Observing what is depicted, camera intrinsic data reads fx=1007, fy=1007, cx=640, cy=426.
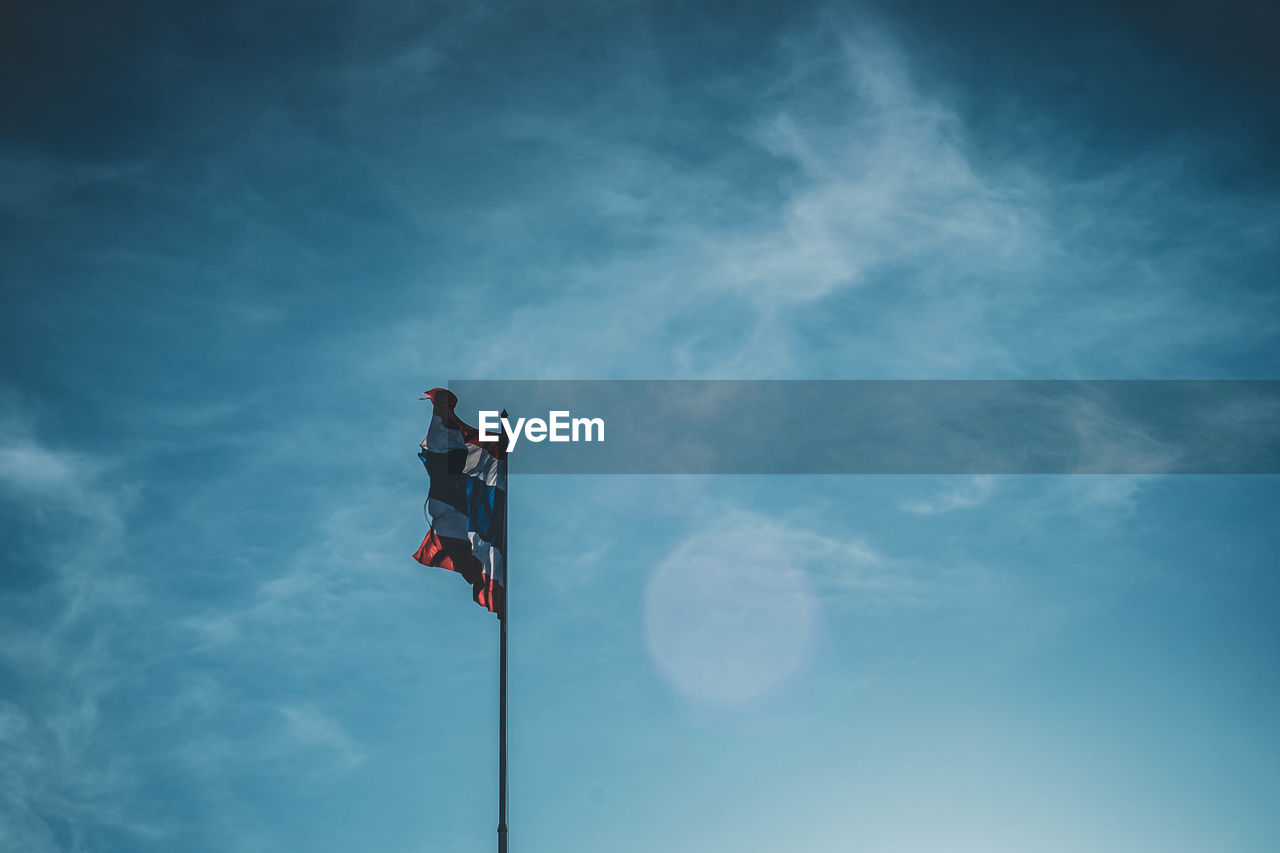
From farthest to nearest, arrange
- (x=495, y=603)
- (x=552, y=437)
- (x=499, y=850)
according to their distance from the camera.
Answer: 1. (x=552, y=437)
2. (x=495, y=603)
3. (x=499, y=850)

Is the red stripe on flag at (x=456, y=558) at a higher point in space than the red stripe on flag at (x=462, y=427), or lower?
lower

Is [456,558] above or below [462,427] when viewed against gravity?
below

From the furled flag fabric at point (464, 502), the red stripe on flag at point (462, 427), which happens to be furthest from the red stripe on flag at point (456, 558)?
the red stripe on flag at point (462, 427)

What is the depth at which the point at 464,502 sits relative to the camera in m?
18.3

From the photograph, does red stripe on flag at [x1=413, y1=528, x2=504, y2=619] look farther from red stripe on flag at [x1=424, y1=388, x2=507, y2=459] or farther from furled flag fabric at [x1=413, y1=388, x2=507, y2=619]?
red stripe on flag at [x1=424, y1=388, x2=507, y2=459]

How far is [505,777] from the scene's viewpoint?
15672 mm

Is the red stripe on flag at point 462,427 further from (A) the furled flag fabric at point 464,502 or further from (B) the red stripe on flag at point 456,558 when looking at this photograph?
(B) the red stripe on flag at point 456,558

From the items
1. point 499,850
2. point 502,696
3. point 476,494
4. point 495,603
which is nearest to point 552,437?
point 476,494

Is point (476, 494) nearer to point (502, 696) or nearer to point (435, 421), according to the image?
point (435, 421)

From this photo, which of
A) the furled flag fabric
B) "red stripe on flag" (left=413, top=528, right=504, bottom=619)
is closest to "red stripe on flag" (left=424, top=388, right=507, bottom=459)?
the furled flag fabric

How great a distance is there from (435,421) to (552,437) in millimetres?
3995

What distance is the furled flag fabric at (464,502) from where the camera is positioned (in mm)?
18172

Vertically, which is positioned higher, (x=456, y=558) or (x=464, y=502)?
(x=464, y=502)

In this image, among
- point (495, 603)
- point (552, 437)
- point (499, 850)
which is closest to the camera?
point (499, 850)
